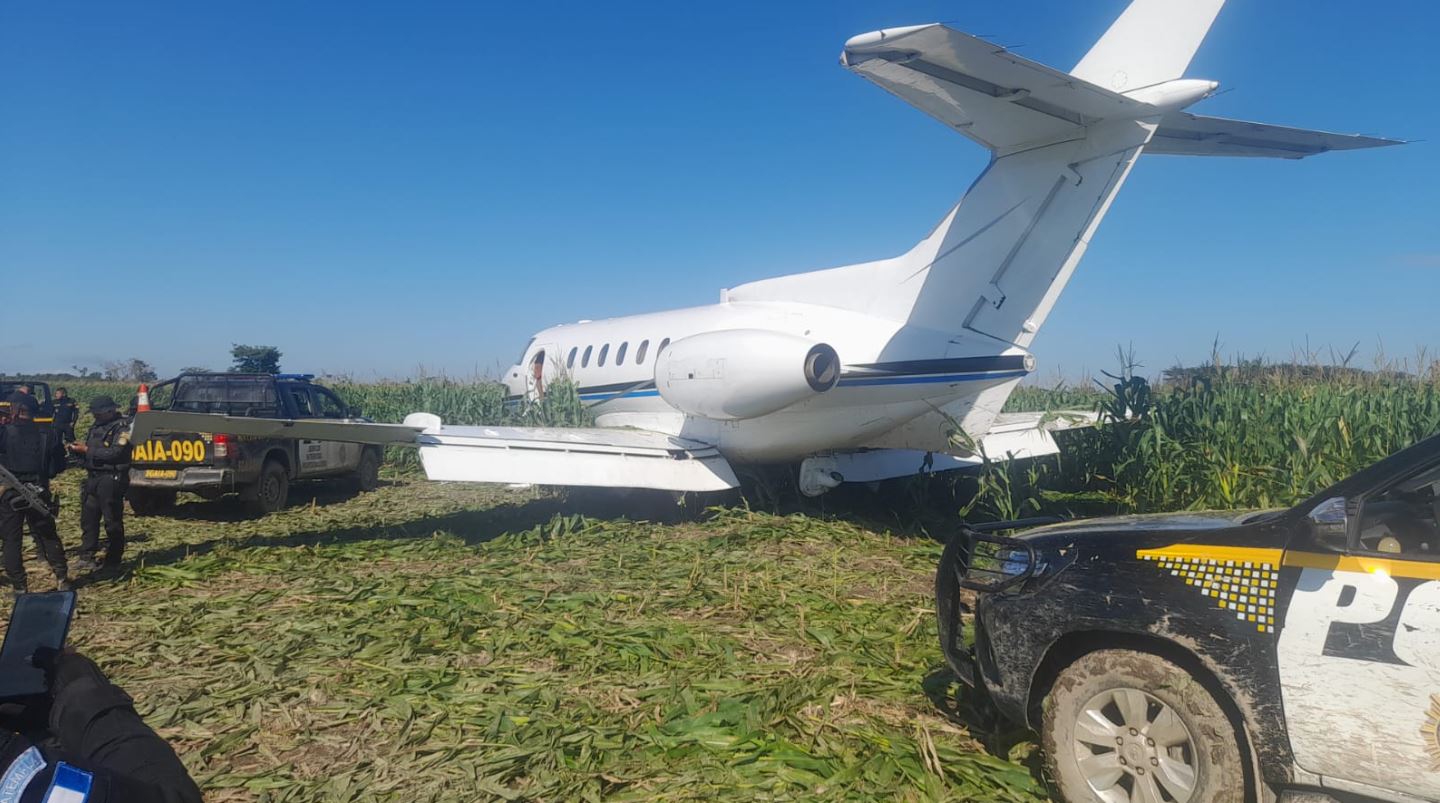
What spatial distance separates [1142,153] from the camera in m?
7.94

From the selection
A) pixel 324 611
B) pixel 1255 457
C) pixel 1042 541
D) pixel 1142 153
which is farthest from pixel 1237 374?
pixel 324 611

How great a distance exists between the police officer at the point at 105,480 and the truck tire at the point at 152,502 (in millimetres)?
3740

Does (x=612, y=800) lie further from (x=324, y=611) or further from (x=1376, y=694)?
(x=324, y=611)

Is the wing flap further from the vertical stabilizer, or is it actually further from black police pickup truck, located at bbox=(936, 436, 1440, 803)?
black police pickup truck, located at bbox=(936, 436, 1440, 803)

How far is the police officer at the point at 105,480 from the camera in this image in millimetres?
8602

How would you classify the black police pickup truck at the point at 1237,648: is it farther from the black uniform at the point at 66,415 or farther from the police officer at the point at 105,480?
the black uniform at the point at 66,415

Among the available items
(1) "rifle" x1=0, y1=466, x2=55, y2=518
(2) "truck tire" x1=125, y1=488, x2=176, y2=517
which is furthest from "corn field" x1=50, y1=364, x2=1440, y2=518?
(2) "truck tire" x1=125, y1=488, x2=176, y2=517

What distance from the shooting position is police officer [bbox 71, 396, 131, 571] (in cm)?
860

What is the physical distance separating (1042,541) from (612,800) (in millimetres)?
2353

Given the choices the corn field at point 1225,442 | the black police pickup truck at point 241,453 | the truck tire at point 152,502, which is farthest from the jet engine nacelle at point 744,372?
the truck tire at point 152,502

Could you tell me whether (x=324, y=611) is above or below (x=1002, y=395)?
below

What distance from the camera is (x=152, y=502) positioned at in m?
12.7

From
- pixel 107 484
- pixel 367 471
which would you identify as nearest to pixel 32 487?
pixel 107 484

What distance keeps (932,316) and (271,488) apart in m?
9.88
